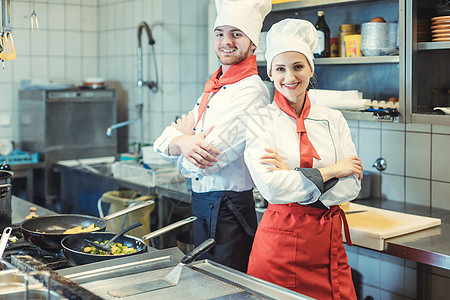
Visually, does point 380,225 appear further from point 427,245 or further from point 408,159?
point 408,159

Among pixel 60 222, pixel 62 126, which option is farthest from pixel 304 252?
→ pixel 62 126

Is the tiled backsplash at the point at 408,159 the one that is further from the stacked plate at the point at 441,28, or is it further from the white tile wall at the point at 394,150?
the stacked plate at the point at 441,28

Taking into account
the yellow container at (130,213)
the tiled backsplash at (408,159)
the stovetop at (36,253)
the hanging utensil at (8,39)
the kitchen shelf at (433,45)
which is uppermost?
the kitchen shelf at (433,45)

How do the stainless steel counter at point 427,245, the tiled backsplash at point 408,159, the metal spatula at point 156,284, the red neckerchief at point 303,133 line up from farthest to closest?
1. the tiled backsplash at point 408,159
2. the stainless steel counter at point 427,245
3. the red neckerchief at point 303,133
4. the metal spatula at point 156,284

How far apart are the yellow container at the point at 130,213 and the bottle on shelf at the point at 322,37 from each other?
1.40 metres

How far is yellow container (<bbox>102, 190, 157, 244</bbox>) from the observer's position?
3.74 meters

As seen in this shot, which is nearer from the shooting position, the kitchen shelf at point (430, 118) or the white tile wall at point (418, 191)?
the kitchen shelf at point (430, 118)

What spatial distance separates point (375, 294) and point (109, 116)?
269 cm

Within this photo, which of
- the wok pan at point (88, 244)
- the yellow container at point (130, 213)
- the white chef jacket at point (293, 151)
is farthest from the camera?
the yellow container at point (130, 213)

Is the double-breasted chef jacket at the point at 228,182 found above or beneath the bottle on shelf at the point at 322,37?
beneath

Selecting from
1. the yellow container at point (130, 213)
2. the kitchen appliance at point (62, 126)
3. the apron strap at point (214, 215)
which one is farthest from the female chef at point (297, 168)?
the kitchen appliance at point (62, 126)

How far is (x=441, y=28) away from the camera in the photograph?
2.70 meters

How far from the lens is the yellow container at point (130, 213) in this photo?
12.3 feet

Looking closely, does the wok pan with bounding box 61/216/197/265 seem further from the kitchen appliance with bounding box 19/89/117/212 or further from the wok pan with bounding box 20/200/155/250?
the kitchen appliance with bounding box 19/89/117/212
